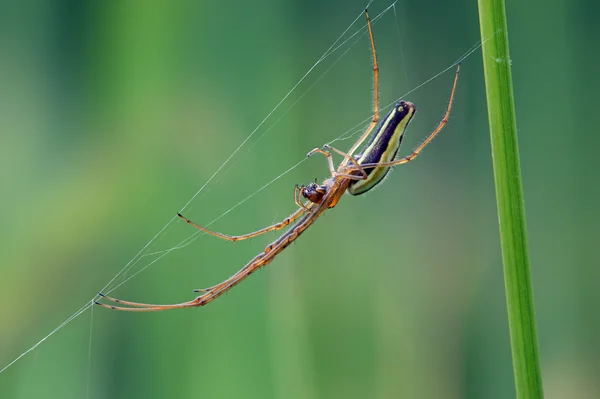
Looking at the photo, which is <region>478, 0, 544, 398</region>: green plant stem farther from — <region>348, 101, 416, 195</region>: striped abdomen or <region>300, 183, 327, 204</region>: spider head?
<region>300, 183, 327, 204</region>: spider head

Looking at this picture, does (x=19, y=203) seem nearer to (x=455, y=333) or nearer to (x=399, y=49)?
(x=399, y=49)

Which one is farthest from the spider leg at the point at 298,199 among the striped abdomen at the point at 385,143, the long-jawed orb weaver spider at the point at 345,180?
the striped abdomen at the point at 385,143

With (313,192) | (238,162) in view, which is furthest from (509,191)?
(238,162)

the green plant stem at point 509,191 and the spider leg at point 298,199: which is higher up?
the spider leg at point 298,199

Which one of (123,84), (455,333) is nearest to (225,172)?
(123,84)

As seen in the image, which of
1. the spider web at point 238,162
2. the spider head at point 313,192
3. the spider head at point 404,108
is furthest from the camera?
the spider web at point 238,162

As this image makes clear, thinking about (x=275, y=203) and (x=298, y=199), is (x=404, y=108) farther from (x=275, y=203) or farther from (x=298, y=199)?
(x=275, y=203)

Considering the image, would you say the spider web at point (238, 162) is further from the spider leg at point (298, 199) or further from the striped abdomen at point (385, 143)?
the striped abdomen at point (385, 143)

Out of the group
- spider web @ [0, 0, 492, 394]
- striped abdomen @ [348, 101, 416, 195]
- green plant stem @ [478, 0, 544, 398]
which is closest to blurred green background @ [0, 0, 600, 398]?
spider web @ [0, 0, 492, 394]
